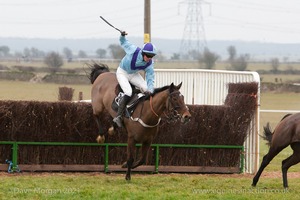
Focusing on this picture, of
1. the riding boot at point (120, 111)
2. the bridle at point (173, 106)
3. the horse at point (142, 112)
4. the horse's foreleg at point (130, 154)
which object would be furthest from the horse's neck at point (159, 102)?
the horse's foreleg at point (130, 154)

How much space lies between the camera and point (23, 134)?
45.6ft

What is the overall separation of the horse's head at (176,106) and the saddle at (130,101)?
84 centimetres

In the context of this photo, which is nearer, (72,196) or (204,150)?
(72,196)

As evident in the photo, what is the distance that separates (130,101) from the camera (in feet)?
42.8

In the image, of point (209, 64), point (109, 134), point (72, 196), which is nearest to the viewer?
point (72, 196)

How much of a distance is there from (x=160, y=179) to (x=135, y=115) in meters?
1.28

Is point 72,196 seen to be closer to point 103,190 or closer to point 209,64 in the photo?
point 103,190

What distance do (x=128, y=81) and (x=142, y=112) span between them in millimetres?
850

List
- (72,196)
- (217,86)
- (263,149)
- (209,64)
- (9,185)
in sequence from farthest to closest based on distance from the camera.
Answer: (209,64) → (263,149) → (217,86) → (9,185) → (72,196)

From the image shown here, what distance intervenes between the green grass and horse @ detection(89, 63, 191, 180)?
0.61m

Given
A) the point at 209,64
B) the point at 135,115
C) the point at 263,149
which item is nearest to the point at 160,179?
the point at 135,115

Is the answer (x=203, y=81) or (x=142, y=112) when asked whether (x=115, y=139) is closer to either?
(x=142, y=112)

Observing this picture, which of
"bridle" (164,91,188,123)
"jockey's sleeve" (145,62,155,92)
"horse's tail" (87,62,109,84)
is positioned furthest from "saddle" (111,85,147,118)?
"horse's tail" (87,62,109,84)

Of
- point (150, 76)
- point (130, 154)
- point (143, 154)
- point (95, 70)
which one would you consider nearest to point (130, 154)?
point (130, 154)
